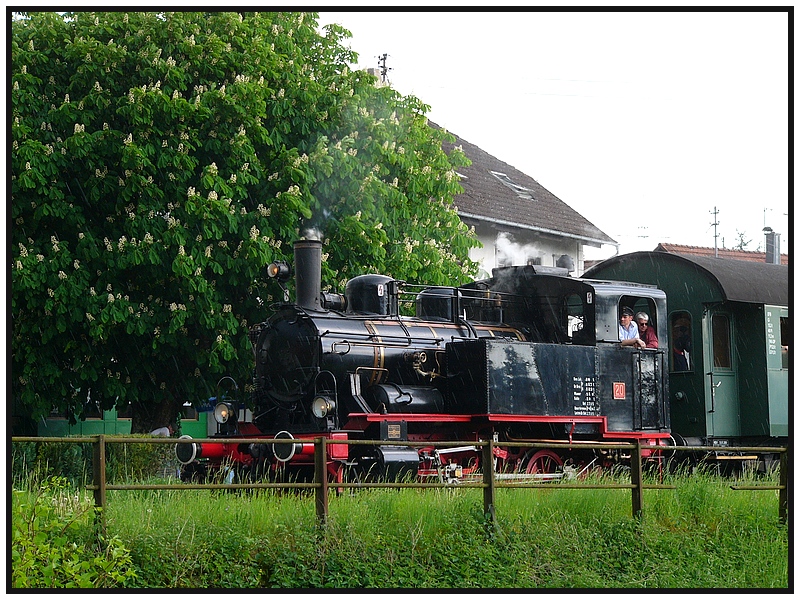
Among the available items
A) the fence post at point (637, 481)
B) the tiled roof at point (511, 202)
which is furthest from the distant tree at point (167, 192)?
the tiled roof at point (511, 202)

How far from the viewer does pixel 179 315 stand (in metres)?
14.1

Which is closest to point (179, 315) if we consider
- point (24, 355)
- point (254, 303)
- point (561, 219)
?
A: point (254, 303)

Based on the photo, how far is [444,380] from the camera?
12.6 meters

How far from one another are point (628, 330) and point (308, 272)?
13.9 ft

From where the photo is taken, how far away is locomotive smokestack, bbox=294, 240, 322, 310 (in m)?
12.5

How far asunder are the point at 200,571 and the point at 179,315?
691cm

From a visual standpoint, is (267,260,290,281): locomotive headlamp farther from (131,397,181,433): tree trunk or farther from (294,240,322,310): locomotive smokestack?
(131,397,181,433): tree trunk

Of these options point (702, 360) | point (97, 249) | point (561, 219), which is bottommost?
point (702, 360)

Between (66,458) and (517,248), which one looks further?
(517,248)

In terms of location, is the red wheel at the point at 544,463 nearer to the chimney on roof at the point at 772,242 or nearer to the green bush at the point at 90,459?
the green bush at the point at 90,459

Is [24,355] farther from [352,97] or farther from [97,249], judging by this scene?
[352,97]

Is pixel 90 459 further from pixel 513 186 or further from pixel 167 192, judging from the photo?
pixel 513 186

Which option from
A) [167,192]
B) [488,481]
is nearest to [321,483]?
[488,481]

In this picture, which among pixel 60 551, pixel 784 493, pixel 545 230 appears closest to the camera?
pixel 60 551
